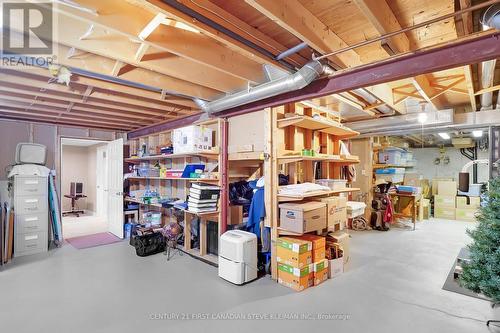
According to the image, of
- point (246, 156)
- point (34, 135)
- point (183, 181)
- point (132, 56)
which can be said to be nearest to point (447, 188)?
point (246, 156)

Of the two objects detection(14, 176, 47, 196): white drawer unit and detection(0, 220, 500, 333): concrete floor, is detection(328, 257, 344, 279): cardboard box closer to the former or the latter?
detection(0, 220, 500, 333): concrete floor

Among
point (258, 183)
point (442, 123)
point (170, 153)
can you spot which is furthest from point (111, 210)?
point (442, 123)

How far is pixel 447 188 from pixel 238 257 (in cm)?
743

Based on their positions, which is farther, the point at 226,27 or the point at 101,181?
the point at 101,181

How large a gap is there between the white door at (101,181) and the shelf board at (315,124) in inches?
273

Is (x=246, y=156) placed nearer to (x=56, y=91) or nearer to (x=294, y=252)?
(x=294, y=252)

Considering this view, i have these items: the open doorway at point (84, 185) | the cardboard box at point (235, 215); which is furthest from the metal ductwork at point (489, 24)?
the open doorway at point (84, 185)

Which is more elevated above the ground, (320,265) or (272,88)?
(272,88)

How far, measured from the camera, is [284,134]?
347 cm

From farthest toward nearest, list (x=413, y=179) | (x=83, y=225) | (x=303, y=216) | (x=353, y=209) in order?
(x=413, y=179) → (x=83, y=225) → (x=353, y=209) → (x=303, y=216)

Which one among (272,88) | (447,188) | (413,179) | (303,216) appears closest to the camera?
(272,88)

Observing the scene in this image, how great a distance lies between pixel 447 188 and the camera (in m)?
7.53

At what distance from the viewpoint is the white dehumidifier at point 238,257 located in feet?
10.1

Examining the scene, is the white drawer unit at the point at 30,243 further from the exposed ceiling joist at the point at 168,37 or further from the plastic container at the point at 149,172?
the exposed ceiling joist at the point at 168,37
